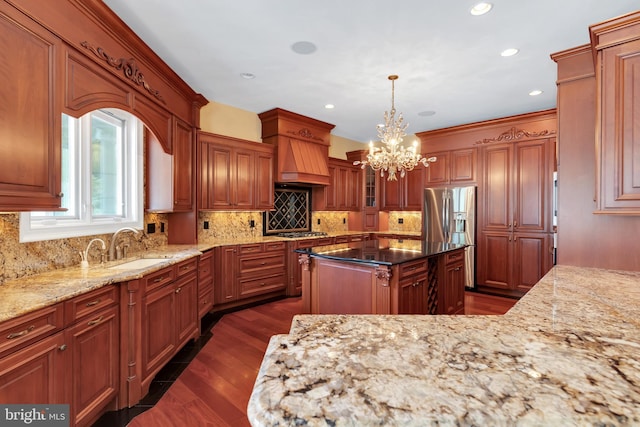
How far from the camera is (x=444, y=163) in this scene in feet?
17.5

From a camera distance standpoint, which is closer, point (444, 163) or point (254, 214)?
point (254, 214)

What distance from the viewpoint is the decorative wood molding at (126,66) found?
2.12 meters

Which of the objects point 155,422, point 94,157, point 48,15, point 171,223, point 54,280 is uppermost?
point 48,15

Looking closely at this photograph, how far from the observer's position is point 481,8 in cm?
224

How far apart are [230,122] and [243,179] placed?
2.83 ft

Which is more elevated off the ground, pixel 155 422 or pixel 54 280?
pixel 54 280

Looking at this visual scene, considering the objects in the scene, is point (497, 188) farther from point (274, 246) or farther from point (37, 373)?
point (37, 373)

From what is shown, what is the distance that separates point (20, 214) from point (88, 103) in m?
0.84

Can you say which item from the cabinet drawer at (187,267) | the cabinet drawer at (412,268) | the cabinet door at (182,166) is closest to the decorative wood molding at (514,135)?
the cabinet drawer at (412,268)

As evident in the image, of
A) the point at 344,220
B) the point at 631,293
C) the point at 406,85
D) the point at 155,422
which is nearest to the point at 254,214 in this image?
the point at 344,220

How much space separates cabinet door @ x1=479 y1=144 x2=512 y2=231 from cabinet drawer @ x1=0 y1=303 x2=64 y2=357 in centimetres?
526

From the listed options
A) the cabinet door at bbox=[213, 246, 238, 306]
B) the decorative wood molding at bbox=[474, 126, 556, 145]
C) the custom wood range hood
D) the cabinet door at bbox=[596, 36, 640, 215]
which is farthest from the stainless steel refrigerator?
the cabinet door at bbox=[213, 246, 238, 306]

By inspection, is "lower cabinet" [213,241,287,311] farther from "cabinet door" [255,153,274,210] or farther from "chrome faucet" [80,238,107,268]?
"chrome faucet" [80,238,107,268]

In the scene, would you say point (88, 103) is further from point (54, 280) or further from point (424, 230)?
point (424, 230)
